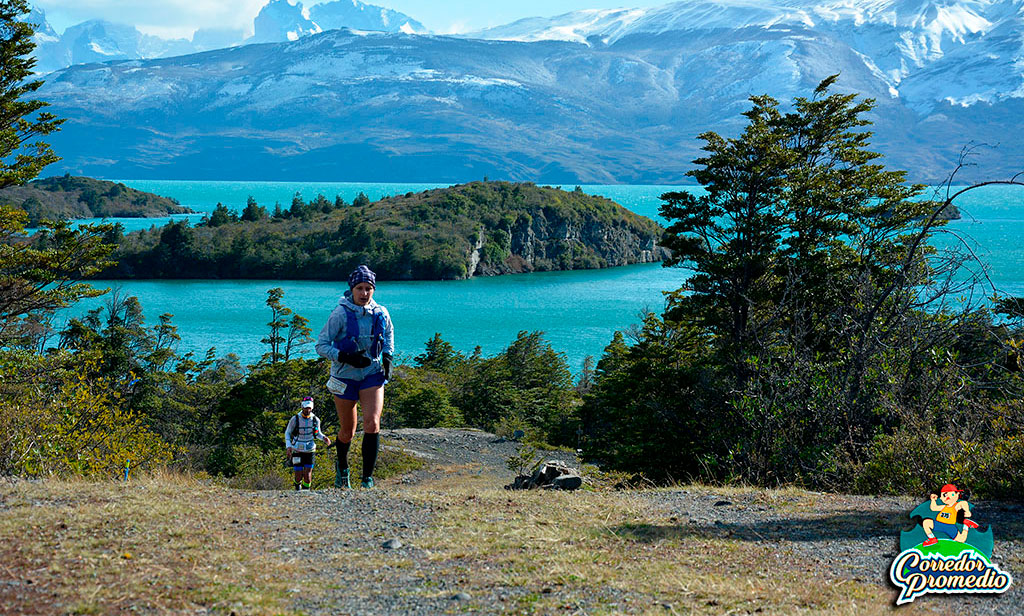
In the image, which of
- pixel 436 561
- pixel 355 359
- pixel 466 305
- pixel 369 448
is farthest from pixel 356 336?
pixel 466 305

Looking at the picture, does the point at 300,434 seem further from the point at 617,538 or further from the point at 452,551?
the point at 617,538

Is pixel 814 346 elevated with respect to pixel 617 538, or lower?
elevated

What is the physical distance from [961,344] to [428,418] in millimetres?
31601

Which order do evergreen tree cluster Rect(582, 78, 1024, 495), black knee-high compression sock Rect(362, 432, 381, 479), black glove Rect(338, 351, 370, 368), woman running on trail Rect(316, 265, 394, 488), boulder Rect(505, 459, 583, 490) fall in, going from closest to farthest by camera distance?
black glove Rect(338, 351, 370, 368), woman running on trail Rect(316, 265, 394, 488), black knee-high compression sock Rect(362, 432, 381, 479), evergreen tree cluster Rect(582, 78, 1024, 495), boulder Rect(505, 459, 583, 490)

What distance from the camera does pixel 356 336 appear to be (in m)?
8.16

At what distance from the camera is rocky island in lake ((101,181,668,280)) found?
132 m

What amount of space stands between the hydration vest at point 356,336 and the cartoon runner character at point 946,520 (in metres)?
4.77

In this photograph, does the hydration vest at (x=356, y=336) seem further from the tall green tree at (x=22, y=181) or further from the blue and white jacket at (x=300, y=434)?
the tall green tree at (x=22, y=181)

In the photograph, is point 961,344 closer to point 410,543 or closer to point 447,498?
point 447,498

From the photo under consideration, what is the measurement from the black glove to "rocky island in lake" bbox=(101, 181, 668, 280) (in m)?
118

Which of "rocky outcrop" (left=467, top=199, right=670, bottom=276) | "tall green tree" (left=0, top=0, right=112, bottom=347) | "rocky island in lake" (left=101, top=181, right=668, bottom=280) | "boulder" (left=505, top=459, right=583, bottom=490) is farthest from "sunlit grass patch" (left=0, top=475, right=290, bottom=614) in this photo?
"rocky outcrop" (left=467, top=199, right=670, bottom=276)

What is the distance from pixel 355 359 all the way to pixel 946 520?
16.0 feet

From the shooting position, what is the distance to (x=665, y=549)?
6.12 meters

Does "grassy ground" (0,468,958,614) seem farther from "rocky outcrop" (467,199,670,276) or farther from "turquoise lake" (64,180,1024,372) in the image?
"rocky outcrop" (467,199,670,276)
